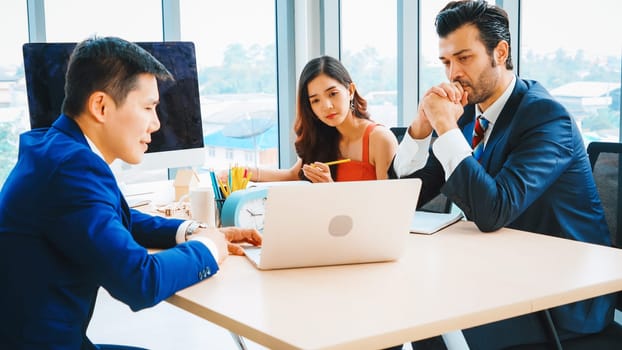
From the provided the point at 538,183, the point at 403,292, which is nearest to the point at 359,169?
the point at 538,183

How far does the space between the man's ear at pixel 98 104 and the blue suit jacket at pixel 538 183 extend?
802 mm

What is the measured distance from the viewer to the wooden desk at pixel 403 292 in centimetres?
106

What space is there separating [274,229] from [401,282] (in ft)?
0.84

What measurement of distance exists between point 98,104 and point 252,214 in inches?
21.1

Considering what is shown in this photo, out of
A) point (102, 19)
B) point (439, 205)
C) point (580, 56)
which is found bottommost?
point (439, 205)

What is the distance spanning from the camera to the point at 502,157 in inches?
69.2

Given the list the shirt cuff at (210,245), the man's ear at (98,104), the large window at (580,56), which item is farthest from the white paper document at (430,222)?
the large window at (580,56)

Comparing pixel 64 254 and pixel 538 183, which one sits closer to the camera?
pixel 64 254

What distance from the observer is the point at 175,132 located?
2.32 metres

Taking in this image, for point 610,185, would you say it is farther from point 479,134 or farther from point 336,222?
point 336,222

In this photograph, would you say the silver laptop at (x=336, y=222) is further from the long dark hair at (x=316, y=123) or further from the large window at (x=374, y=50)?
the large window at (x=374, y=50)

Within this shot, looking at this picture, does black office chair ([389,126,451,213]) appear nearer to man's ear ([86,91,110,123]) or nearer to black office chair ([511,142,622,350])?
black office chair ([511,142,622,350])

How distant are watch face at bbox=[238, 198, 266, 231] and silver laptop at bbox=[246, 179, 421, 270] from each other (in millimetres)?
319

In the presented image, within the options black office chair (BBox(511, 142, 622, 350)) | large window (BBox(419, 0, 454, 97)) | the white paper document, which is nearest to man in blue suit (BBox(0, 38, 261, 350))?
the white paper document
